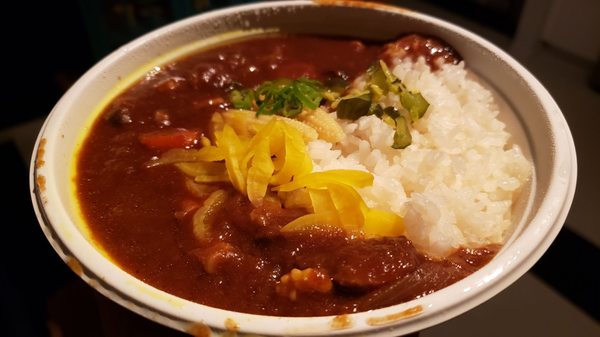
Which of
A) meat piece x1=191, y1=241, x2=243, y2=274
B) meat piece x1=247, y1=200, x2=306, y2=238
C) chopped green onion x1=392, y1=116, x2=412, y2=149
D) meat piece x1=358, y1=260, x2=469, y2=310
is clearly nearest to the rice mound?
chopped green onion x1=392, y1=116, x2=412, y2=149

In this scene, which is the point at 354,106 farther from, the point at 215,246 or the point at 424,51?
the point at 215,246

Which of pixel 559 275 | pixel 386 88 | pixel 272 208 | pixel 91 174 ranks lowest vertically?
pixel 559 275

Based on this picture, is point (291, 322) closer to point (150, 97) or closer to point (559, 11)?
point (150, 97)

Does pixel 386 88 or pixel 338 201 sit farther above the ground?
pixel 386 88

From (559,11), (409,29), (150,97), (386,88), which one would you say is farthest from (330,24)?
(559,11)

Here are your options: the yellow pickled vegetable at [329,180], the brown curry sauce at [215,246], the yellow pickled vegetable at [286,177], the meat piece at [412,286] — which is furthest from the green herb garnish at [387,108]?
the meat piece at [412,286]
